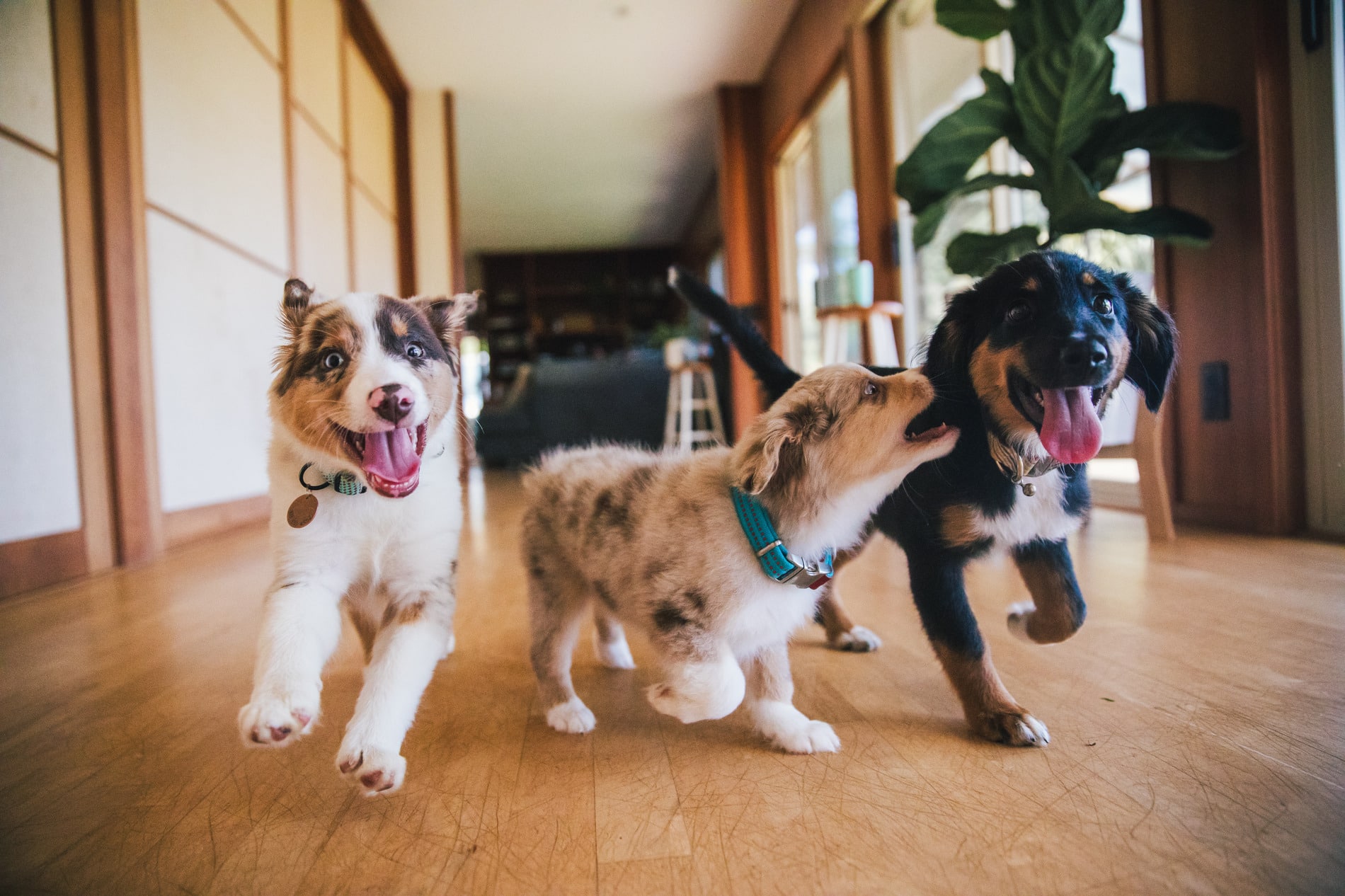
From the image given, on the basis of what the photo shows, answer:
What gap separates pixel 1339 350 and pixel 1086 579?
1.14 metres

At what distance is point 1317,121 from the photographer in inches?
91.0

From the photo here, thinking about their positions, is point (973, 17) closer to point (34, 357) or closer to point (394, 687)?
point (394, 687)

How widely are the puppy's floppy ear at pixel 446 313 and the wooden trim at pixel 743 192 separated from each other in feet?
23.0

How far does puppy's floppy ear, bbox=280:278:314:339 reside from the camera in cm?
119

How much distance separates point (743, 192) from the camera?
8.28 m

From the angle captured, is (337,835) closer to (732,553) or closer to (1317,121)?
(732,553)

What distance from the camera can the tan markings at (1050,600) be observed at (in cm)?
127

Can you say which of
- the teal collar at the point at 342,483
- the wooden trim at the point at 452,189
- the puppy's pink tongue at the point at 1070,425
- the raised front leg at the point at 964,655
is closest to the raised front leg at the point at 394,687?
the teal collar at the point at 342,483

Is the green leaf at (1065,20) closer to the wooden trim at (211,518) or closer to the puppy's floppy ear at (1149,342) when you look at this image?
the puppy's floppy ear at (1149,342)

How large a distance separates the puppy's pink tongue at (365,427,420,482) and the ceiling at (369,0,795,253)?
6270 mm

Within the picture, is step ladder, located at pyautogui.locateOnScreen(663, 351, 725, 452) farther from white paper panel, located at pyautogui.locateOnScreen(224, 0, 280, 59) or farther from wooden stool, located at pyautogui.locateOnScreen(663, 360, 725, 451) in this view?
white paper panel, located at pyautogui.locateOnScreen(224, 0, 280, 59)

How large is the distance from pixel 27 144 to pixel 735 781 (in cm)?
295

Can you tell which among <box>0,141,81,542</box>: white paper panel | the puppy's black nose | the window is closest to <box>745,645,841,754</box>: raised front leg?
the puppy's black nose

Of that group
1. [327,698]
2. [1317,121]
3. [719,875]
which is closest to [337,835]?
[719,875]
